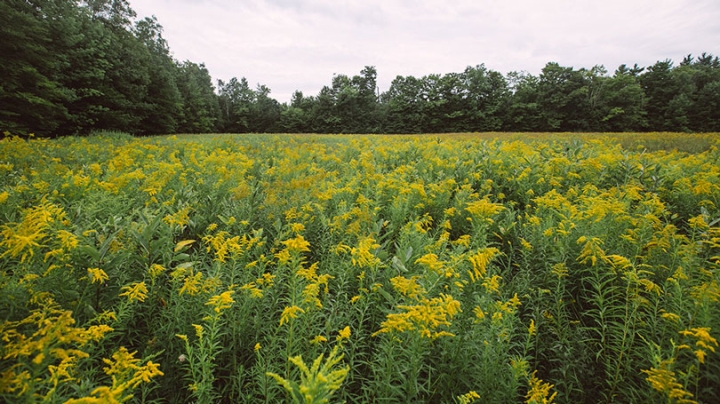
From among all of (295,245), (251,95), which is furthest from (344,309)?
(251,95)

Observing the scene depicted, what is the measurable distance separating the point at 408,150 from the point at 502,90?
55828mm

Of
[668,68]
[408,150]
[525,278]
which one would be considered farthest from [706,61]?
[525,278]

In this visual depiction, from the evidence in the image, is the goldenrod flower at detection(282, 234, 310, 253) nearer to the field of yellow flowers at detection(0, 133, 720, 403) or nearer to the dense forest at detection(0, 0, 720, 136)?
the field of yellow flowers at detection(0, 133, 720, 403)

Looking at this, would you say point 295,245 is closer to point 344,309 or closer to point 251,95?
point 344,309

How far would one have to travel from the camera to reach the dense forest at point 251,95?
16.2m

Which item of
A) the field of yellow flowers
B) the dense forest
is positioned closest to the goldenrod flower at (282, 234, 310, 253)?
the field of yellow flowers

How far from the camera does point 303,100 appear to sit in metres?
64.4

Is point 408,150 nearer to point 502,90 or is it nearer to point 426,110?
point 426,110

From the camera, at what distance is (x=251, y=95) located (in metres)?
67.1

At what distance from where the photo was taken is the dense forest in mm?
16211

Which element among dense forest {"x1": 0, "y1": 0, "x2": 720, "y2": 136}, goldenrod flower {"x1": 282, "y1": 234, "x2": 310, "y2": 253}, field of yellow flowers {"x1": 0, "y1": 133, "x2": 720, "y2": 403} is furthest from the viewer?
dense forest {"x1": 0, "y1": 0, "x2": 720, "y2": 136}

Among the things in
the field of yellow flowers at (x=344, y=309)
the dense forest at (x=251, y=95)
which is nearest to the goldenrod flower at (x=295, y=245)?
the field of yellow flowers at (x=344, y=309)

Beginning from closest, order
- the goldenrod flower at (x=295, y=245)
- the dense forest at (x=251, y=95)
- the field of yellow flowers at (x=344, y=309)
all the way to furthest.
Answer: the field of yellow flowers at (x=344, y=309)
the goldenrod flower at (x=295, y=245)
the dense forest at (x=251, y=95)

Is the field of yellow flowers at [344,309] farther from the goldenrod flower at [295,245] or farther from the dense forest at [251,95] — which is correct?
the dense forest at [251,95]
